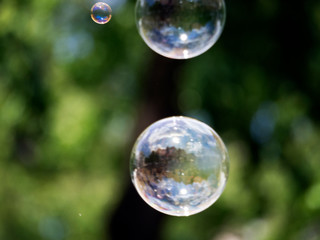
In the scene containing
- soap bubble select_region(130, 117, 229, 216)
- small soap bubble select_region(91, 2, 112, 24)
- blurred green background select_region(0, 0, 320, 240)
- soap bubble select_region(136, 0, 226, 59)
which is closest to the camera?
soap bubble select_region(130, 117, 229, 216)

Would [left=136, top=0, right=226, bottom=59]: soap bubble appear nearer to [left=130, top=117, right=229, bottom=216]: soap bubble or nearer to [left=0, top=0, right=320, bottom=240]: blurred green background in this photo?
[left=130, top=117, right=229, bottom=216]: soap bubble

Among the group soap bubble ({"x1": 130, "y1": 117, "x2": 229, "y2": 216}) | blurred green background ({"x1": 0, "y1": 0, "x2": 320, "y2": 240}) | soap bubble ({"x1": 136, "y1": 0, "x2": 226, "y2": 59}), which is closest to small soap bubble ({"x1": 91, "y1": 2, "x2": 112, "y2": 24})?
soap bubble ({"x1": 136, "y1": 0, "x2": 226, "y2": 59})

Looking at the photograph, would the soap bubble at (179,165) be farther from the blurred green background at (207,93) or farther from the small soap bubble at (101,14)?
the blurred green background at (207,93)

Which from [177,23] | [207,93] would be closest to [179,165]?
[177,23]

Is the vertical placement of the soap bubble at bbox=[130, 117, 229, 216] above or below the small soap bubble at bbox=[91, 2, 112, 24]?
below

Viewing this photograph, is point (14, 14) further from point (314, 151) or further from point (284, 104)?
point (314, 151)

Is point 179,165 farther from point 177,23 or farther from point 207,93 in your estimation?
point 207,93
